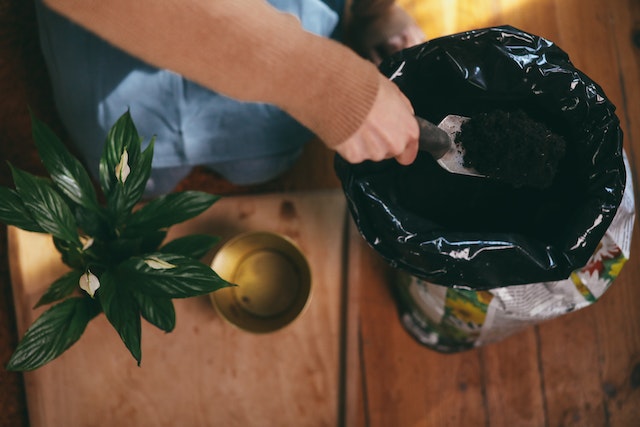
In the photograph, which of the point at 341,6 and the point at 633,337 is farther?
the point at 633,337

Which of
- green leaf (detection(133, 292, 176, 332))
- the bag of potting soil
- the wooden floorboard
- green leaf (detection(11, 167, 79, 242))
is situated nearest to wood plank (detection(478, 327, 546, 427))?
the wooden floorboard

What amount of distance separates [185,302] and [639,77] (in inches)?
38.2

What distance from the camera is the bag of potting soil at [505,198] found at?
0.53 metres

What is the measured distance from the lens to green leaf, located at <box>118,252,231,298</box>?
1.57 feet

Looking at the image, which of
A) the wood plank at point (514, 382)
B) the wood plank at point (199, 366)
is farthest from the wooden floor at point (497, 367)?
the wood plank at point (199, 366)

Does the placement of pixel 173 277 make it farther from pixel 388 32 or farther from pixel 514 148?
pixel 388 32

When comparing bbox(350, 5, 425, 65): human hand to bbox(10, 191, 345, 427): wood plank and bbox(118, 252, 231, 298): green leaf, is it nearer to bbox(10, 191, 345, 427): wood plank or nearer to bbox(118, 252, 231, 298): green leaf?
bbox(10, 191, 345, 427): wood plank

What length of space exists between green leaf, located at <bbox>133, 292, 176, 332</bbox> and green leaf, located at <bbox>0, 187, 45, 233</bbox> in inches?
4.6

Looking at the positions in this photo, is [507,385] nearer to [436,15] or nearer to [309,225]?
[309,225]

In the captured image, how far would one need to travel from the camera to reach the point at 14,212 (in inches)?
19.3

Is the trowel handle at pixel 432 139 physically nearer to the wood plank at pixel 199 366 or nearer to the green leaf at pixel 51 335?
the wood plank at pixel 199 366

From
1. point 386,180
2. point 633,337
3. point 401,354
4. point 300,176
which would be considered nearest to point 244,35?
point 386,180

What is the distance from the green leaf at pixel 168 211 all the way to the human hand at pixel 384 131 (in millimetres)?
158

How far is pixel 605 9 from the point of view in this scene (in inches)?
41.2
